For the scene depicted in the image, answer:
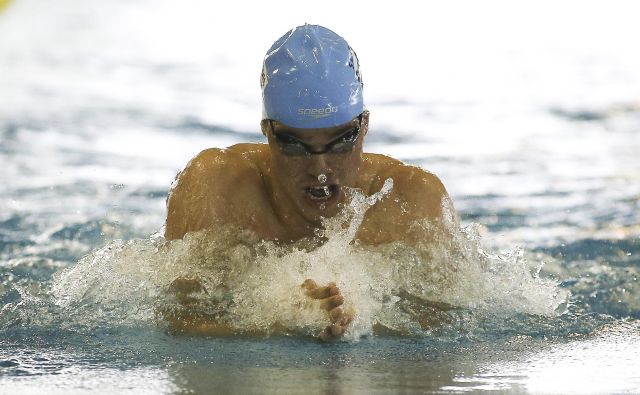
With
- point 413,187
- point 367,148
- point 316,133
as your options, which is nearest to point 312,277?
point 316,133

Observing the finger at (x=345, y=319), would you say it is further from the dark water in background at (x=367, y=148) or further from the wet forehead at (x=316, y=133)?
the wet forehead at (x=316, y=133)

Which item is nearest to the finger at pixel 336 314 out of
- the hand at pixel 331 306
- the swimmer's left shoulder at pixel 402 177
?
the hand at pixel 331 306

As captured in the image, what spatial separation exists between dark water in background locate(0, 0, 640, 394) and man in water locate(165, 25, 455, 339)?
1.27ft

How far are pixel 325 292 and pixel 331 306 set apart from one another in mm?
37

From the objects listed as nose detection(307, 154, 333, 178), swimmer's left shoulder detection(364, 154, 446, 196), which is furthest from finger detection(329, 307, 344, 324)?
swimmer's left shoulder detection(364, 154, 446, 196)

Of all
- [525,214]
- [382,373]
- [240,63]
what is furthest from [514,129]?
[382,373]

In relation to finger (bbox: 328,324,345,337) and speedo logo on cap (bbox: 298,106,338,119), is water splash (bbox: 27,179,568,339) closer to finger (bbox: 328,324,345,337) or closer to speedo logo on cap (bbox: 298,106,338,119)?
finger (bbox: 328,324,345,337)

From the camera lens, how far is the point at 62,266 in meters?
3.97

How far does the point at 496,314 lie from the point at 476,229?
56 cm

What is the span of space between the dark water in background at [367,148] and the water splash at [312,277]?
0.20 feet

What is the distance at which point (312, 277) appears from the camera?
276 centimetres

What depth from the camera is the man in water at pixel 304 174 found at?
9.31 feet

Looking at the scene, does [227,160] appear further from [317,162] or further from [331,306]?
[331,306]

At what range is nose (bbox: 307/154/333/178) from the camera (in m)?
2.78
